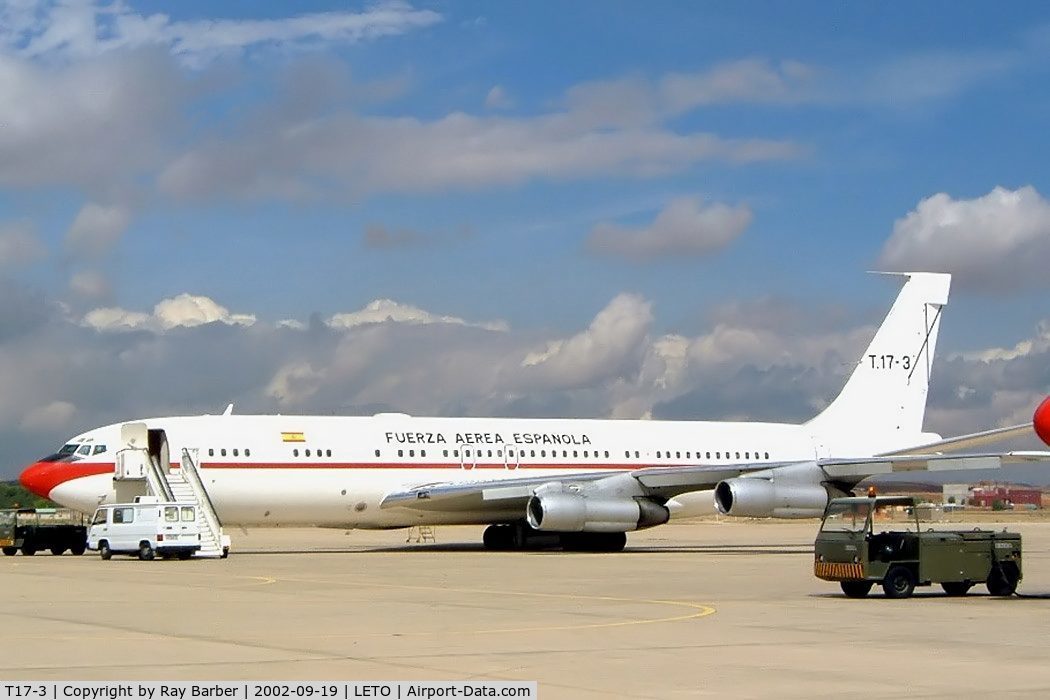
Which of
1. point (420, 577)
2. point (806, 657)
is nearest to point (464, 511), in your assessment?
point (420, 577)

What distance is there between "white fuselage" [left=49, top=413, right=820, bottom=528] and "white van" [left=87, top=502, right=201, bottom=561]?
148 inches

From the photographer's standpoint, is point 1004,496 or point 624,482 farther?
point 1004,496

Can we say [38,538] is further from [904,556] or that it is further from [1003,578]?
[1003,578]

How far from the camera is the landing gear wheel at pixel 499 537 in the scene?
166 feet

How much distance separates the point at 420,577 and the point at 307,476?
13264 mm

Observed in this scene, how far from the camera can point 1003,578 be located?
26.2m

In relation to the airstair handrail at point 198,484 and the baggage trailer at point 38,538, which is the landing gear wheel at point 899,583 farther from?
the baggage trailer at point 38,538

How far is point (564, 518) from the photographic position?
146 ft

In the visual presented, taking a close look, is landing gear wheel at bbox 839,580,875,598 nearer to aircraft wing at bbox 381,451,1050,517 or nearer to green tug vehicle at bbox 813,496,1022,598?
green tug vehicle at bbox 813,496,1022,598

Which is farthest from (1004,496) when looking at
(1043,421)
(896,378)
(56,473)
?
(1043,421)

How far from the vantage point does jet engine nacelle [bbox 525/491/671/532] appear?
1747 inches

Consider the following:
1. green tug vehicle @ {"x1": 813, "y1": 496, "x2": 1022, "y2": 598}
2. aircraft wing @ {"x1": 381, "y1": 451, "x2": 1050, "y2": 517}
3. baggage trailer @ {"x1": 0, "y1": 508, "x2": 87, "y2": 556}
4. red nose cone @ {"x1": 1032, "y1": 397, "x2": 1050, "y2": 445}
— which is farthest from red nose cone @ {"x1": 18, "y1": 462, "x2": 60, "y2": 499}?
red nose cone @ {"x1": 1032, "y1": 397, "x2": 1050, "y2": 445}

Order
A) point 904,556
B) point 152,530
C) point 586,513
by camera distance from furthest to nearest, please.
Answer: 1. point 586,513
2. point 152,530
3. point 904,556

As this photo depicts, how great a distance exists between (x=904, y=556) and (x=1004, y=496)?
5636 inches
